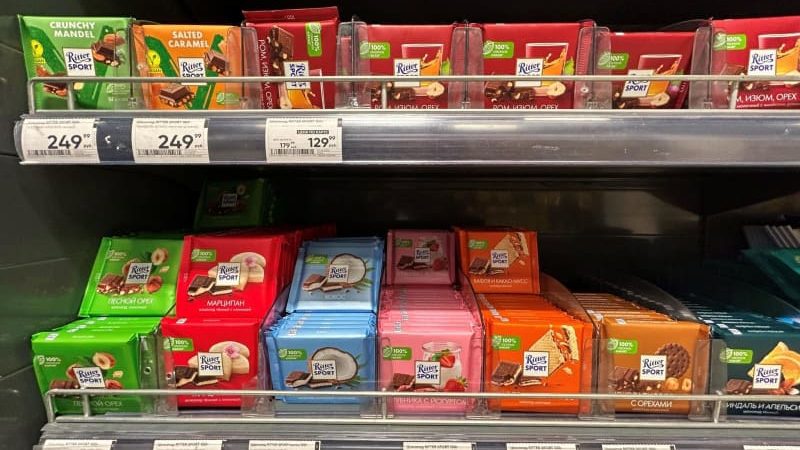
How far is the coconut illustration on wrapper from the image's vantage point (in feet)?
2.86

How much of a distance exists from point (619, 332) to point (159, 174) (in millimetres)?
1202

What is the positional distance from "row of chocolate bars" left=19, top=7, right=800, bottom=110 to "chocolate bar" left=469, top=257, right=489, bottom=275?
41 centimetres

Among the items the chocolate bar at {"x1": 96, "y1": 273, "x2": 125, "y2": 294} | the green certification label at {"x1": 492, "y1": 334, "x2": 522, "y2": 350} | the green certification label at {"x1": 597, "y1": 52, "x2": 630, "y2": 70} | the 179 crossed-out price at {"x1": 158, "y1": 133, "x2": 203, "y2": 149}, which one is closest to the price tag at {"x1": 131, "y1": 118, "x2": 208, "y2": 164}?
the 179 crossed-out price at {"x1": 158, "y1": 133, "x2": 203, "y2": 149}

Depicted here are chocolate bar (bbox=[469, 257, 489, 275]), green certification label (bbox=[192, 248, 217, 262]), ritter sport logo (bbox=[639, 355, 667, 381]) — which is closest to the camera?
ritter sport logo (bbox=[639, 355, 667, 381])

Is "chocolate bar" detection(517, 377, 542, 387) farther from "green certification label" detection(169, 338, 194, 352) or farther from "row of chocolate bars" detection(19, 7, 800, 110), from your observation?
"green certification label" detection(169, 338, 194, 352)

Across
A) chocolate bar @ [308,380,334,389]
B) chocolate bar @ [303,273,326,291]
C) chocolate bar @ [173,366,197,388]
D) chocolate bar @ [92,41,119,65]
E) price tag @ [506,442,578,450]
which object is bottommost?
price tag @ [506,442,578,450]

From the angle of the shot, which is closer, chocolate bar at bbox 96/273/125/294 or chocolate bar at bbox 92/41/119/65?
chocolate bar at bbox 92/41/119/65

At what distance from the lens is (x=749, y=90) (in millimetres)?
845

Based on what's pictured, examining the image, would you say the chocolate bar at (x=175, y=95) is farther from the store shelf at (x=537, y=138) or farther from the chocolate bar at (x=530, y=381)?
the chocolate bar at (x=530, y=381)

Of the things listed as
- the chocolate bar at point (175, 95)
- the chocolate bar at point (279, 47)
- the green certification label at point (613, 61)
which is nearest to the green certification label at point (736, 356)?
the green certification label at point (613, 61)

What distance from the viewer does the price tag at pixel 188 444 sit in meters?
0.83

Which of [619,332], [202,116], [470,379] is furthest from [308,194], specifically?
[619,332]

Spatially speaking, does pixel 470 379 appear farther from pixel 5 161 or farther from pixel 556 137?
pixel 5 161

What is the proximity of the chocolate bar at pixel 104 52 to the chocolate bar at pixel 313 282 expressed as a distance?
1.82 feet
